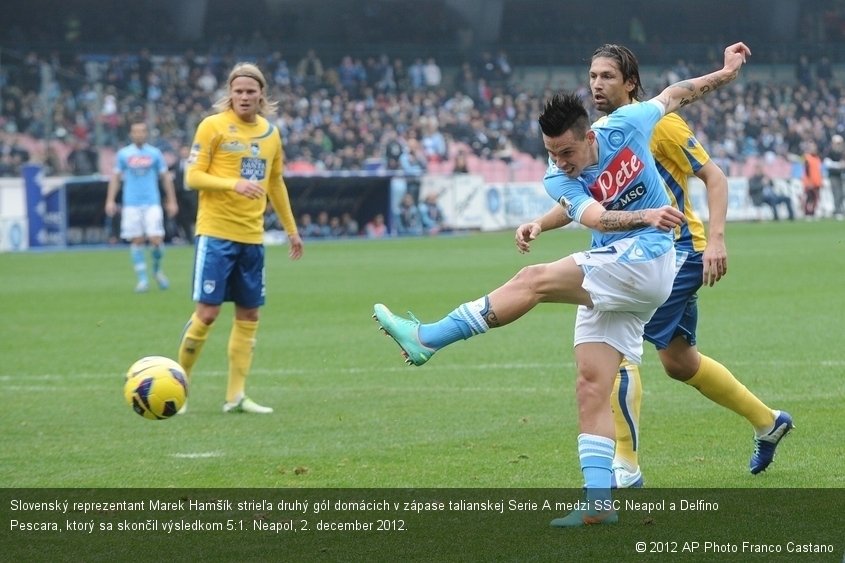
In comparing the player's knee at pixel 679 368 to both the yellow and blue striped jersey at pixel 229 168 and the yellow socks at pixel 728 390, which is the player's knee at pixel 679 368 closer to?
the yellow socks at pixel 728 390

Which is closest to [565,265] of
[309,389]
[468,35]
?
[309,389]

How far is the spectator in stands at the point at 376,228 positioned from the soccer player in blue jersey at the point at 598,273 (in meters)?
27.1

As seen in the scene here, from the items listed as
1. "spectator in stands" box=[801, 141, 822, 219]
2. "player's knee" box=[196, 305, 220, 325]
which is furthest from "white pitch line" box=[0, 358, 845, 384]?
"spectator in stands" box=[801, 141, 822, 219]

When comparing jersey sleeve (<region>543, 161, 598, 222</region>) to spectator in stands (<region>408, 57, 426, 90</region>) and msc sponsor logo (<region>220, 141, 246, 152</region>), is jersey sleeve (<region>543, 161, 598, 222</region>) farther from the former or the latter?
spectator in stands (<region>408, 57, 426, 90</region>)

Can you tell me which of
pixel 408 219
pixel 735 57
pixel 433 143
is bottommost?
pixel 408 219

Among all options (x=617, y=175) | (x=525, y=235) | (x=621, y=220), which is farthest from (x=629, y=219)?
(x=525, y=235)

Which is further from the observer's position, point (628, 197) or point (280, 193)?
point (280, 193)

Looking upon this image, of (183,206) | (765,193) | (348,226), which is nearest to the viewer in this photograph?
(183,206)

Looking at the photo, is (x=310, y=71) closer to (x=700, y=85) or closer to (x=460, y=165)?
(x=460, y=165)

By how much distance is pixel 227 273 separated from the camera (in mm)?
8781

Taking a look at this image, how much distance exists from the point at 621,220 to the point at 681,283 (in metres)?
1.21

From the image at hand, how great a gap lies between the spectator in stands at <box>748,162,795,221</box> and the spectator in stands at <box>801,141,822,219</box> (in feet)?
1.73

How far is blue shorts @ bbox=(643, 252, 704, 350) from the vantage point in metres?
6.17

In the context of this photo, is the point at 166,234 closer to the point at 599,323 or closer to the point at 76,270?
the point at 76,270
